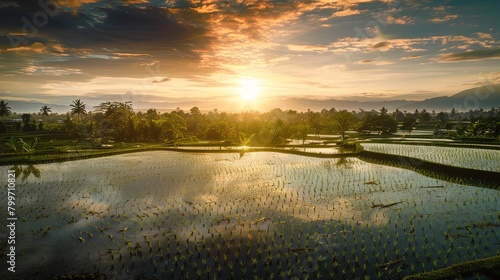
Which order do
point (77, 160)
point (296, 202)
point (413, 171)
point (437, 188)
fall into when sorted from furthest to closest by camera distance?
point (77, 160) → point (413, 171) → point (437, 188) → point (296, 202)

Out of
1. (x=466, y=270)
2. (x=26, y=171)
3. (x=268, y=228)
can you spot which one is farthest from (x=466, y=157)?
(x=26, y=171)

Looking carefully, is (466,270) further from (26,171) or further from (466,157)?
(26,171)

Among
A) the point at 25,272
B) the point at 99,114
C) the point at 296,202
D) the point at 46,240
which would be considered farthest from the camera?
the point at 99,114

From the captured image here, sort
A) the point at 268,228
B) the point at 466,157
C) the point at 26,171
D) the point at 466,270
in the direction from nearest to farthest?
the point at 466,270 < the point at 268,228 < the point at 26,171 < the point at 466,157

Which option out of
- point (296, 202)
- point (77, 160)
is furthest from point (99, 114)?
point (296, 202)

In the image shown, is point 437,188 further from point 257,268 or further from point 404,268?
point 257,268

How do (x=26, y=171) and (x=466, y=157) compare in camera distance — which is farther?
(x=466, y=157)
